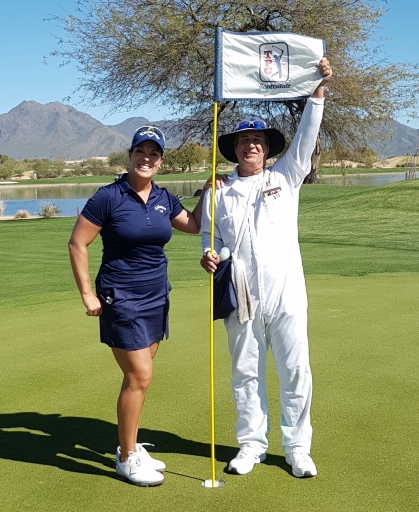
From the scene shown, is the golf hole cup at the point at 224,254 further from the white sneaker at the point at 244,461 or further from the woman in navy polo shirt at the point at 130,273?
the white sneaker at the point at 244,461

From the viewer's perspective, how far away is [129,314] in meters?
3.61

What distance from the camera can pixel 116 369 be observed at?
534 centimetres

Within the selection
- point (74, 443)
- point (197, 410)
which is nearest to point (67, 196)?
point (197, 410)

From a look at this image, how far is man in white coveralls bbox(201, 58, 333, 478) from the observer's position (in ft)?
12.1

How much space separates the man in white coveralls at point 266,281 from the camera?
145 inches

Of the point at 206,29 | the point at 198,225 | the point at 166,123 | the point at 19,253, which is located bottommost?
the point at 19,253

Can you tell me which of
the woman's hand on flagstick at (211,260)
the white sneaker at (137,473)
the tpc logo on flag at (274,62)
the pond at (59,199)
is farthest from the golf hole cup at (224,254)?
the pond at (59,199)

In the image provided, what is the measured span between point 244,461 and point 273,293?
2.94 ft

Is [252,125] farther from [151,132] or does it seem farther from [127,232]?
[127,232]

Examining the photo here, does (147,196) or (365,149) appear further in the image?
(365,149)

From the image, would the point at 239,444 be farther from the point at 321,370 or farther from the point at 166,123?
the point at 166,123

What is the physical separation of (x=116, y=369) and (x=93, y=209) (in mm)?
2093

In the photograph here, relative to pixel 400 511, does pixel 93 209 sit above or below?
above

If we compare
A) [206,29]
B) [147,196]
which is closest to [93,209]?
[147,196]
